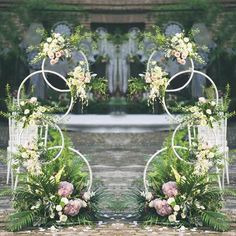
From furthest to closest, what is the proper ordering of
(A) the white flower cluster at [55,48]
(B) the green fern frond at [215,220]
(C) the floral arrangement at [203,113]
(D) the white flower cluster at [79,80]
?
(A) the white flower cluster at [55,48]
(D) the white flower cluster at [79,80]
(C) the floral arrangement at [203,113]
(B) the green fern frond at [215,220]

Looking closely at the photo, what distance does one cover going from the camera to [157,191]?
837 cm

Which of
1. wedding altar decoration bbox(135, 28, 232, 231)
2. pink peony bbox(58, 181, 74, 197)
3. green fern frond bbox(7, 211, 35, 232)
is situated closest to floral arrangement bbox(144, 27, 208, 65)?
wedding altar decoration bbox(135, 28, 232, 231)

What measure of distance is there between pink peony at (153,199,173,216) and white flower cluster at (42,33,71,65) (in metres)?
2.00

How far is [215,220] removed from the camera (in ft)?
26.0

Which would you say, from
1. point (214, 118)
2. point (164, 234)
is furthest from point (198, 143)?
point (164, 234)

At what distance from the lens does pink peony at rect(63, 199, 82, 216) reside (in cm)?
811

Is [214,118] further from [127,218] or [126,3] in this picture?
[126,3]

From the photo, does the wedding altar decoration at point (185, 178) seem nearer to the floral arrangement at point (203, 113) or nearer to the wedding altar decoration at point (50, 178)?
the floral arrangement at point (203, 113)

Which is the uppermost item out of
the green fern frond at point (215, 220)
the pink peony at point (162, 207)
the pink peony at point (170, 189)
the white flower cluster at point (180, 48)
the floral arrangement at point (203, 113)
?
the white flower cluster at point (180, 48)

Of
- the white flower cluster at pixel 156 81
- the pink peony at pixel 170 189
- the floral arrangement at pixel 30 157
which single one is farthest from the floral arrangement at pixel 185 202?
the floral arrangement at pixel 30 157

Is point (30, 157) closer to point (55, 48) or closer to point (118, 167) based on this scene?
point (55, 48)

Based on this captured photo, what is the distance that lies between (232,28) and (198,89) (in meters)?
1.92

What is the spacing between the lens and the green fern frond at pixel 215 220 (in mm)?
7836

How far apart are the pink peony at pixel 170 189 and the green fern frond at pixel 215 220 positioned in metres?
0.40
